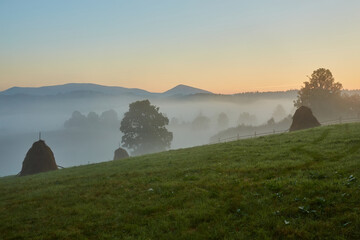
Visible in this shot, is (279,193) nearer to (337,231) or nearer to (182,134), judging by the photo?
(337,231)

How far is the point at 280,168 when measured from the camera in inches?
550

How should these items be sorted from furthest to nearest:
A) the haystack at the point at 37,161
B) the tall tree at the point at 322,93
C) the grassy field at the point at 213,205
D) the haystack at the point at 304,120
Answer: the tall tree at the point at 322,93 < the haystack at the point at 304,120 < the haystack at the point at 37,161 < the grassy field at the point at 213,205

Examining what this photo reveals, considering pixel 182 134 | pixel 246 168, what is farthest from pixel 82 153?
pixel 246 168

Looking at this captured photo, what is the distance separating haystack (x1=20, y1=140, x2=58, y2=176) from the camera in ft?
112

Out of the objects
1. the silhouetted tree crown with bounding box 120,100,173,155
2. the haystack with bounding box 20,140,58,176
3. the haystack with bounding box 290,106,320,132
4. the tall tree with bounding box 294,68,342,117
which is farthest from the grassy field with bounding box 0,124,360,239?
the tall tree with bounding box 294,68,342,117

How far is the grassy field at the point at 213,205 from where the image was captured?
317 inches

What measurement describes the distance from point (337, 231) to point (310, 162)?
8.06 m

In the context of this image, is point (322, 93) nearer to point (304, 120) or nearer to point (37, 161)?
point (304, 120)

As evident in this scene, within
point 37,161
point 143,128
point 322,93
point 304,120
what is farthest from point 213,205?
point 322,93

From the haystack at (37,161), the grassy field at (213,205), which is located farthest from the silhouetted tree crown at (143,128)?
the grassy field at (213,205)

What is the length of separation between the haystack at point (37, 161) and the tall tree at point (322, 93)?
226 ft

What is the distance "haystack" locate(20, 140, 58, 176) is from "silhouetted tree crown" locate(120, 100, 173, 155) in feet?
124

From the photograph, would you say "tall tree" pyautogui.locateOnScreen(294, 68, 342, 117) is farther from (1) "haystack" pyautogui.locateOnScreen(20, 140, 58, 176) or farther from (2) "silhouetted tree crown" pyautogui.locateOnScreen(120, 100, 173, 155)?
(1) "haystack" pyautogui.locateOnScreen(20, 140, 58, 176)

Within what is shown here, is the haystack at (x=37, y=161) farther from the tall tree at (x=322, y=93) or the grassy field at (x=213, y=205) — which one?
the tall tree at (x=322, y=93)
